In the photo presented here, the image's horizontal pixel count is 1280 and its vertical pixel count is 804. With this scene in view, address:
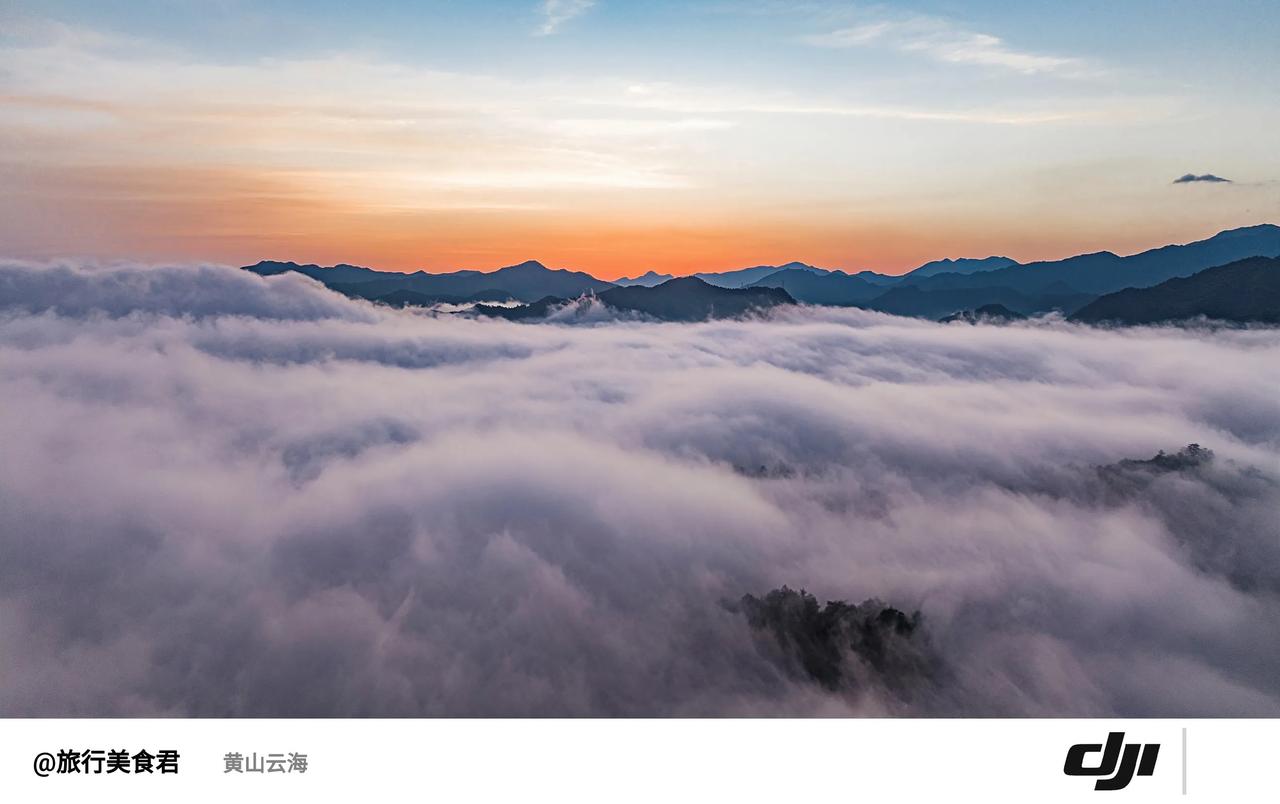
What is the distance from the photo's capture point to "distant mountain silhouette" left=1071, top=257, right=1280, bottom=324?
484 feet

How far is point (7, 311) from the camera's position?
189 feet

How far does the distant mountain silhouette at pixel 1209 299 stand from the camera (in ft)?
484

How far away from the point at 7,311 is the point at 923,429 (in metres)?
115
